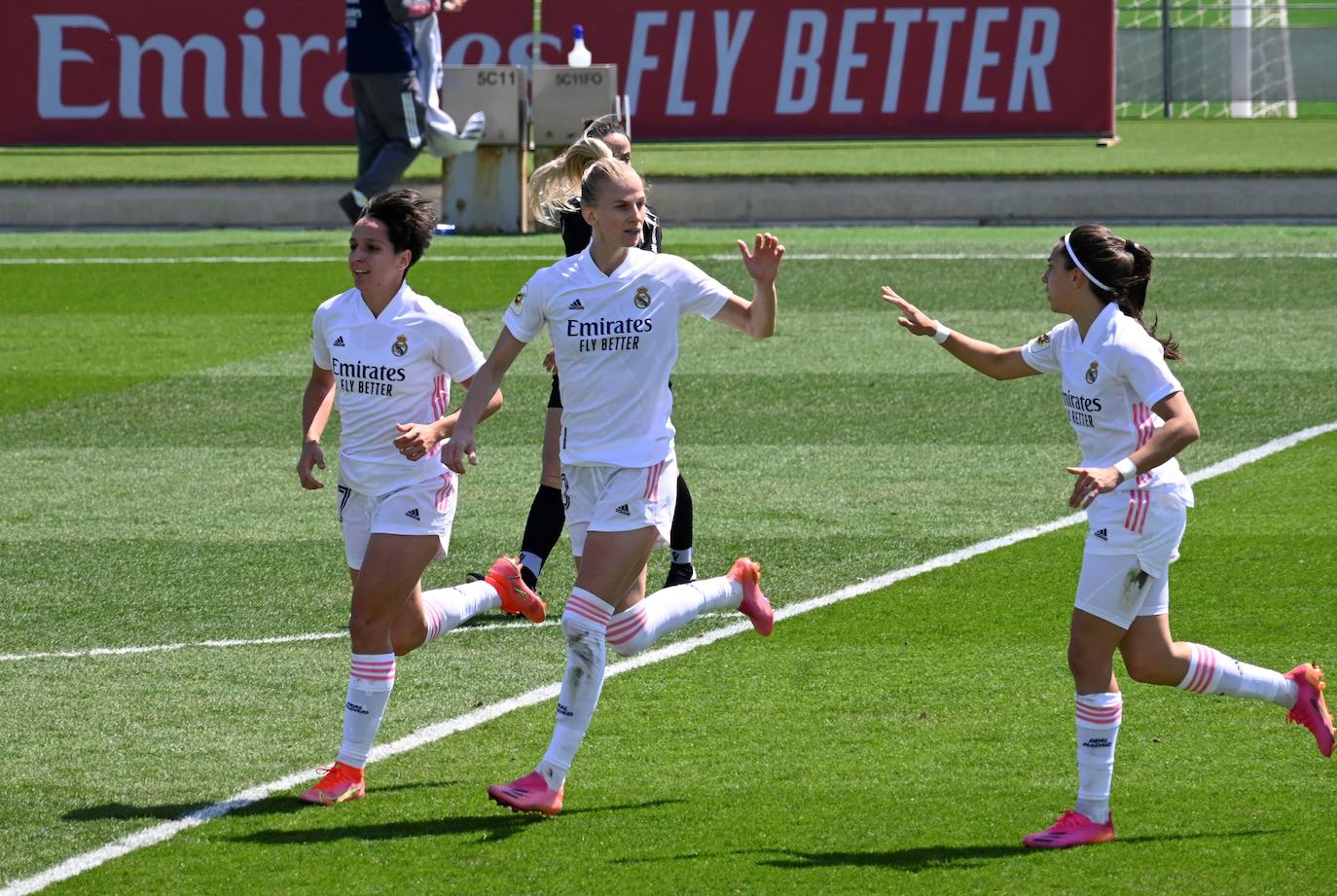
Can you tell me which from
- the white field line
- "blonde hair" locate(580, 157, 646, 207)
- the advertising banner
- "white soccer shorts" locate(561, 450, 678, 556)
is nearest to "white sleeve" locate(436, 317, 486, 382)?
"white soccer shorts" locate(561, 450, 678, 556)

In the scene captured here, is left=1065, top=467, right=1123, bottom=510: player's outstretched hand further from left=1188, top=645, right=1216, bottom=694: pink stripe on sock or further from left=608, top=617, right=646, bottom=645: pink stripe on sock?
left=608, top=617, right=646, bottom=645: pink stripe on sock

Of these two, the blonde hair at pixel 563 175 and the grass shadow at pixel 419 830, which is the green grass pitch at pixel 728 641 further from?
the blonde hair at pixel 563 175

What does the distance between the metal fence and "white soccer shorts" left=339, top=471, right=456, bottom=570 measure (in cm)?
2371

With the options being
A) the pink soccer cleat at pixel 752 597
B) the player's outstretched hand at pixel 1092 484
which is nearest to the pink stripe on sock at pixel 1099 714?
the player's outstretched hand at pixel 1092 484

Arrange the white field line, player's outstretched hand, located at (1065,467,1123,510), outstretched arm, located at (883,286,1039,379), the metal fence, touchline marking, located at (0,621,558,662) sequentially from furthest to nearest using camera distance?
the metal fence → the white field line → touchline marking, located at (0,621,558,662) → outstretched arm, located at (883,286,1039,379) → player's outstretched hand, located at (1065,467,1123,510)

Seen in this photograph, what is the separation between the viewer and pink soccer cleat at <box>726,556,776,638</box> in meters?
7.32

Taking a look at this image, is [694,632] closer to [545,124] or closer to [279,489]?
[279,489]

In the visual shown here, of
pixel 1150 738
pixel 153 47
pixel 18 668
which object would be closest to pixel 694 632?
pixel 1150 738

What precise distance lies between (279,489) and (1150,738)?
18.9 feet

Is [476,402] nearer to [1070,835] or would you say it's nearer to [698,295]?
[698,295]

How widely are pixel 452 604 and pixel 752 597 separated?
1.11 metres

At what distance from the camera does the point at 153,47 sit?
23844 millimetres

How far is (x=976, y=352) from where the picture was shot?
648 cm

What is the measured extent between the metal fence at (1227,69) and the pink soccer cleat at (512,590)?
2250 cm
